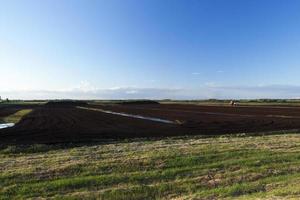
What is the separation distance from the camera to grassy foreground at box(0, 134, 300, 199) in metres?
11.4

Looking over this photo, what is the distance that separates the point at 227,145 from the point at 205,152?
2398 mm

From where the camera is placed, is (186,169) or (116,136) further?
(116,136)

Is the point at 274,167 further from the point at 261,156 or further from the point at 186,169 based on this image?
the point at 186,169

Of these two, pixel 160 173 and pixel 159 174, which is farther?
pixel 160 173

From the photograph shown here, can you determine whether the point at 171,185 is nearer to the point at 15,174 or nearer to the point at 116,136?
the point at 15,174

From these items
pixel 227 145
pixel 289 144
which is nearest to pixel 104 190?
pixel 227 145

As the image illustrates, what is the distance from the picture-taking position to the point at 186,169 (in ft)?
45.3

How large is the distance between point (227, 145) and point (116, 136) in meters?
10.2

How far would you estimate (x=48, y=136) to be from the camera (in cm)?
2775

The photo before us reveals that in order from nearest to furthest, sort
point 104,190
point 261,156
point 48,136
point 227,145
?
point 104,190 → point 261,156 → point 227,145 → point 48,136

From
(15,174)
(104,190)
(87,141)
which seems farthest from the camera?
(87,141)

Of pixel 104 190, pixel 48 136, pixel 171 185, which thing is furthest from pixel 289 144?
pixel 48 136

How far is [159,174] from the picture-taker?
13.2 metres

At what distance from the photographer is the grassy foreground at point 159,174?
37.6ft
